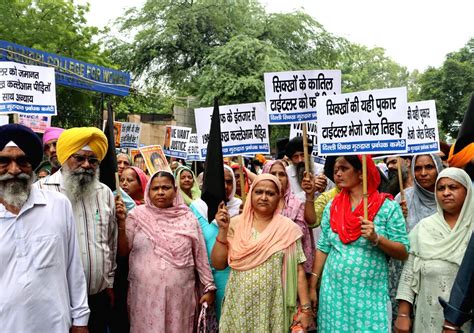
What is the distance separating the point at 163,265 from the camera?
439cm

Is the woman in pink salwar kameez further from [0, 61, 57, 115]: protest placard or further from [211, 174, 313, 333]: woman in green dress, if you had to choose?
[0, 61, 57, 115]: protest placard

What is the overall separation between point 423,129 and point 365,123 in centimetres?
241

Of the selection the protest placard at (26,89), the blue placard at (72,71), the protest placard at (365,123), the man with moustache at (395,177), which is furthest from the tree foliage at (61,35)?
the protest placard at (365,123)

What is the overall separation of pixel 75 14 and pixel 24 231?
22313 mm

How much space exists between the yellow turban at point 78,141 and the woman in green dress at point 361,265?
1733 millimetres

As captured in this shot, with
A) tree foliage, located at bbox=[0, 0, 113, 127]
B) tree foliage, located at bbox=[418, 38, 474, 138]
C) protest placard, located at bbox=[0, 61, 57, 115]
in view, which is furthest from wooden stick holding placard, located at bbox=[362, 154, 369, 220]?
tree foliage, located at bbox=[418, 38, 474, 138]

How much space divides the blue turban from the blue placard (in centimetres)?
1173

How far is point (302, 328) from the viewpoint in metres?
3.93

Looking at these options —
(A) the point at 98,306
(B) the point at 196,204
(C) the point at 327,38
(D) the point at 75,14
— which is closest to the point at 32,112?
(B) the point at 196,204

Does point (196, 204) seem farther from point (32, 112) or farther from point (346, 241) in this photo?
point (32, 112)

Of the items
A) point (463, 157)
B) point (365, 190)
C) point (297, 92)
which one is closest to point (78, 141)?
point (365, 190)

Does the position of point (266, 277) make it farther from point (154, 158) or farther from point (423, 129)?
point (154, 158)

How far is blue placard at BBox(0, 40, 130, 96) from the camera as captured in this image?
14939mm

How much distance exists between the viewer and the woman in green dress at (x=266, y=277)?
13.2 feet
